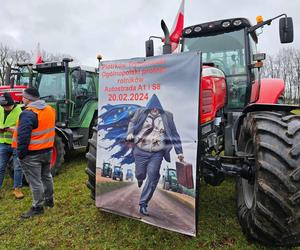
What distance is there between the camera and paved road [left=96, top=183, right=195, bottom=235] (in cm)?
268

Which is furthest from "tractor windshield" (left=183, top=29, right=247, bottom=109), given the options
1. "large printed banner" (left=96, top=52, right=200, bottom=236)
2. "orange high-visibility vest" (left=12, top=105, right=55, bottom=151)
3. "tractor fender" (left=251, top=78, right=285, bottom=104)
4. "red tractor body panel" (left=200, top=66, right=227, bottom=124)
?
"orange high-visibility vest" (left=12, top=105, right=55, bottom=151)

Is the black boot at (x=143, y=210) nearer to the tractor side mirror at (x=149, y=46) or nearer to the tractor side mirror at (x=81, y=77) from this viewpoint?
the tractor side mirror at (x=149, y=46)

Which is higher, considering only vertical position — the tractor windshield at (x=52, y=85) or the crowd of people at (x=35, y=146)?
the tractor windshield at (x=52, y=85)

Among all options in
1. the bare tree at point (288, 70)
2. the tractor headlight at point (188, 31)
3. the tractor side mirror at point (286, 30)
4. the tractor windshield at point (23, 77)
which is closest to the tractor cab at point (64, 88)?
the tractor windshield at point (23, 77)

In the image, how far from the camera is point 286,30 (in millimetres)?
3934

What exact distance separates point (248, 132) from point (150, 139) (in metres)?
1.01

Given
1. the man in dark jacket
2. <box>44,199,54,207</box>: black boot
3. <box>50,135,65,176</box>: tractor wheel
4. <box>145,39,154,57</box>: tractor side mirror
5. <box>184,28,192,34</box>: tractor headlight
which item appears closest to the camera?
the man in dark jacket

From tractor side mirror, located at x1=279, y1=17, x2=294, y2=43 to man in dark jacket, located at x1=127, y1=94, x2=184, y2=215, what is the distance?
2.34 metres

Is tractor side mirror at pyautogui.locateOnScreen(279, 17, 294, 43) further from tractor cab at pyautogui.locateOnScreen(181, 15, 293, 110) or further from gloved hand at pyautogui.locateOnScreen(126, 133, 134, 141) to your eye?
gloved hand at pyautogui.locateOnScreen(126, 133, 134, 141)

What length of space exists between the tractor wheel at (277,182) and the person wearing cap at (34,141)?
9.23 feet

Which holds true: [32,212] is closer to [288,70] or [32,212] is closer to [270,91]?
[270,91]

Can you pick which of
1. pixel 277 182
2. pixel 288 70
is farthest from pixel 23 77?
pixel 288 70

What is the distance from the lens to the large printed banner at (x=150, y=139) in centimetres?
261

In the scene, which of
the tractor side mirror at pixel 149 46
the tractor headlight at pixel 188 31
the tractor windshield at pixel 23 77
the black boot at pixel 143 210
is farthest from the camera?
the tractor windshield at pixel 23 77
